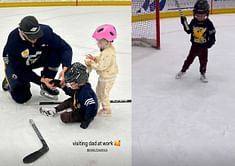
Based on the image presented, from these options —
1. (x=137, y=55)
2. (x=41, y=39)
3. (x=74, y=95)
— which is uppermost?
(x=41, y=39)

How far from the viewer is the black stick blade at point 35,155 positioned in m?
0.85

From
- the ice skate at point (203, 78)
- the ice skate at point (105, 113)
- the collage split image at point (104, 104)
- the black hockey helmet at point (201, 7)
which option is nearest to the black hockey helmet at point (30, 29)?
the collage split image at point (104, 104)

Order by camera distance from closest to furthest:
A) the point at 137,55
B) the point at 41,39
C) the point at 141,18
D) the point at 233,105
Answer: the point at 41,39 < the point at 233,105 < the point at 137,55 < the point at 141,18

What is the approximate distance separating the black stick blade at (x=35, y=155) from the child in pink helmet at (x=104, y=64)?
17 centimetres

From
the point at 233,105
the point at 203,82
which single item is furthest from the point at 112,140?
the point at 203,82

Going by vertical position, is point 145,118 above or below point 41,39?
below

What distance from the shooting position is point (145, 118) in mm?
1096

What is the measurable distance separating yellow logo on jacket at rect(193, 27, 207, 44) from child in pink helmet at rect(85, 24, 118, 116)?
410mm

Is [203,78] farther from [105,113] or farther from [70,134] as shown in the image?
[70,134]

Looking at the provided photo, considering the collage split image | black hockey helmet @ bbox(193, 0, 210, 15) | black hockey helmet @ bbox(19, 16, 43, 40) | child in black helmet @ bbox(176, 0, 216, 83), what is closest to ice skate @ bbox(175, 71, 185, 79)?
the collage split image

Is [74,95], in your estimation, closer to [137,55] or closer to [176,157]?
[176,157]

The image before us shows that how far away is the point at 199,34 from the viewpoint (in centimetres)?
129

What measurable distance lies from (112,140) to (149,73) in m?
0.62

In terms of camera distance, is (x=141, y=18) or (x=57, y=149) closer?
(x=57, y=149)
